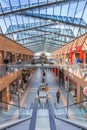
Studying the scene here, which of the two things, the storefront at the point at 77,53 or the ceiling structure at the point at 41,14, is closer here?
the ceiling structure at the point at 41,14

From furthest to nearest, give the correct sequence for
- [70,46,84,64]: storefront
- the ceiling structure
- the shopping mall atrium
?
[70,46,84,64]: storefront
the ceiling structure
the shopping mall atrium

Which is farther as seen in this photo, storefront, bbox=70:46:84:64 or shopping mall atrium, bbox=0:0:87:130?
storefront, bbox=70:46:84:64

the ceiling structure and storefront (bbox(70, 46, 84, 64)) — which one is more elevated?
the ceiling structure

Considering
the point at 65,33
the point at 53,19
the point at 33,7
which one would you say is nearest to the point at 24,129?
the point at 33,7

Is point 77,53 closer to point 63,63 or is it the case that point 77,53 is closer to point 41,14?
point 63,63

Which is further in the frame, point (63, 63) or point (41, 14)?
point (63, 63)

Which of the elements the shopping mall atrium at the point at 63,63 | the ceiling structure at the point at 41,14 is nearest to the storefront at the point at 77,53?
the shopping mall atrium at the point at 63,63

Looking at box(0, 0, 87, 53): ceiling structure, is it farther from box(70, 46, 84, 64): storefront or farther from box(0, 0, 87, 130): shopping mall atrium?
box(70, 46, 84, 64): storefront

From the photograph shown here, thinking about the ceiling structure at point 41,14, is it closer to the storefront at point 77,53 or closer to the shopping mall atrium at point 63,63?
the shopping mall atrium at point 63,63

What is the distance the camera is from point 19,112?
45.4 feet

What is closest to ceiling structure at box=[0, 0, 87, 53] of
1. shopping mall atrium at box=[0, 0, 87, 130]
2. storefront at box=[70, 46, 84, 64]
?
shopping mall atrium at box=[0, 0, 87, 130]

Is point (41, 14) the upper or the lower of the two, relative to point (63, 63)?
upper

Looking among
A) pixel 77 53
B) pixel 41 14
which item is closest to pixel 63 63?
pixel 77 53

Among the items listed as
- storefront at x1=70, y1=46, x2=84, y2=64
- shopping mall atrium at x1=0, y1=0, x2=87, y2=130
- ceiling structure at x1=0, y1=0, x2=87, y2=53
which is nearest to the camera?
shopping mall atrium at x1=0, y1=0, x2=87, y2=130
